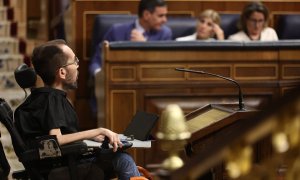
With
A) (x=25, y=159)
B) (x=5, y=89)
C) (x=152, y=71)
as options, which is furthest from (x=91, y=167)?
(x=5, y=89)

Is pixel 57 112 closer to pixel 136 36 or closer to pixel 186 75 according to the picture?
pixel 186 75

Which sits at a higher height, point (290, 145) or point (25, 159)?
point (290, 145)

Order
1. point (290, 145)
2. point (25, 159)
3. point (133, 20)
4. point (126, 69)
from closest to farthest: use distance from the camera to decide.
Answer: point (290, 145) < point (25, 159) < point (126, 69) < point (133, 20)

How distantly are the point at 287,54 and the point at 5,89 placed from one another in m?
2.78

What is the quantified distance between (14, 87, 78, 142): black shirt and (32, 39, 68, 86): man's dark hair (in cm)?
8

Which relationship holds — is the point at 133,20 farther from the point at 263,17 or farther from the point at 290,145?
the point at 290,145

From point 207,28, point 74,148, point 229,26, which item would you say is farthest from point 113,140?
point 229,26

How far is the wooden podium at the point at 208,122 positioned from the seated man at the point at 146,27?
221 centimetres

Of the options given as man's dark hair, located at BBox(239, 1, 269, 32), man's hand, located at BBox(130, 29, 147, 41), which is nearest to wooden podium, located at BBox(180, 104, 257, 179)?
man's hand, located at BBox(130, 29, 147, 41)

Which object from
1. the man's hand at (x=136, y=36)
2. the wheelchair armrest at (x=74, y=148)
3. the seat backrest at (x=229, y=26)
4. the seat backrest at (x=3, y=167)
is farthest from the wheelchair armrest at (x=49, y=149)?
the seat backrest at (x=229, y=26)

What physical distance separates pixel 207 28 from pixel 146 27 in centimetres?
47

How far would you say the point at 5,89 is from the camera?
22.6 feet

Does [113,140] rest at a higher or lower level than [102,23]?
lower

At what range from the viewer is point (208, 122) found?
3229mm
